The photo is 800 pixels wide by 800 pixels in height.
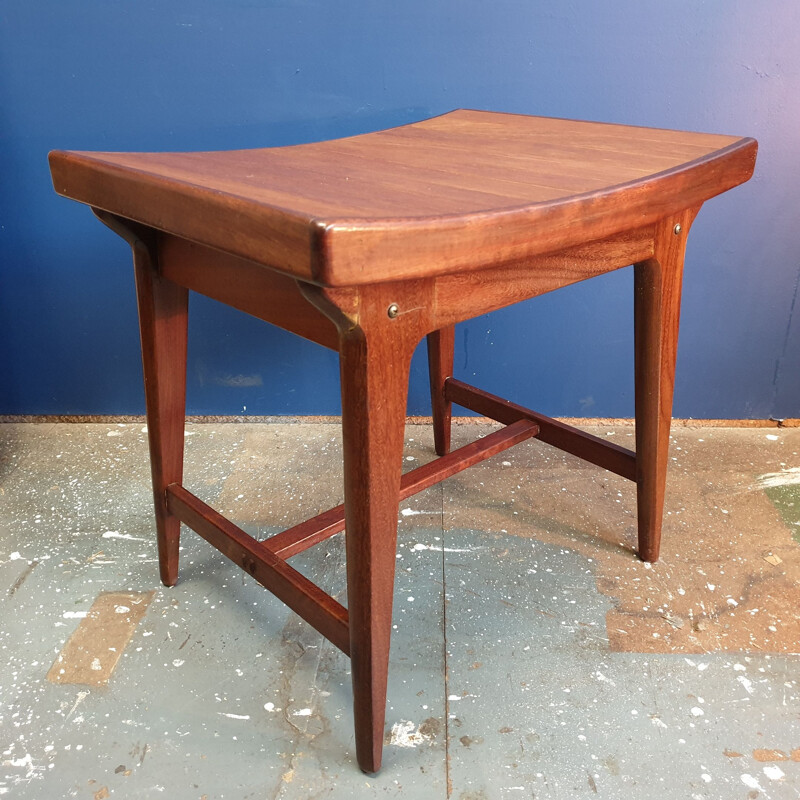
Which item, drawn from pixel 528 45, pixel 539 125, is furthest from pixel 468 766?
pixel 528 45

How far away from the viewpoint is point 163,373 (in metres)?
1.12

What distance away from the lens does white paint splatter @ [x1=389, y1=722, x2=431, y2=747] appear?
1.00 meters

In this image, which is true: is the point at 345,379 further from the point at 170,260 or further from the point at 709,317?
the point at 709,317

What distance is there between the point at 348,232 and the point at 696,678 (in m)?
0.80

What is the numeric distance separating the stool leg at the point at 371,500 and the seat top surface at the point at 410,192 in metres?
0.11

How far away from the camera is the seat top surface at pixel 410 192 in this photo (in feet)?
2.21

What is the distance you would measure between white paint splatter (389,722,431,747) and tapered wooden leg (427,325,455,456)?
70 centimetres

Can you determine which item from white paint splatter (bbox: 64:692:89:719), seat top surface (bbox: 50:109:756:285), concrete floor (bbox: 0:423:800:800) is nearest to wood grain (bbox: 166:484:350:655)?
concrete floor (bbox: 0:423:800:800)

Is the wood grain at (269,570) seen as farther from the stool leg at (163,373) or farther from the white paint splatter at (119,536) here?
the white paint splatter at (119,536)

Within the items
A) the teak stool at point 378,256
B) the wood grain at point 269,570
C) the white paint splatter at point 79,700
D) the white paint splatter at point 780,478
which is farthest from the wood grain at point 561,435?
the white paint splatter at point 79,700

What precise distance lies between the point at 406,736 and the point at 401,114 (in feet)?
3.68

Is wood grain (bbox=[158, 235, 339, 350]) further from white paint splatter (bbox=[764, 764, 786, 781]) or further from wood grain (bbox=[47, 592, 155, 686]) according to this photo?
white paint splatter (bbox=[764, 764, 786, 781])

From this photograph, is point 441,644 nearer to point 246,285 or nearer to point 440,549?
point 440,549

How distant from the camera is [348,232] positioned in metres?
0.64
